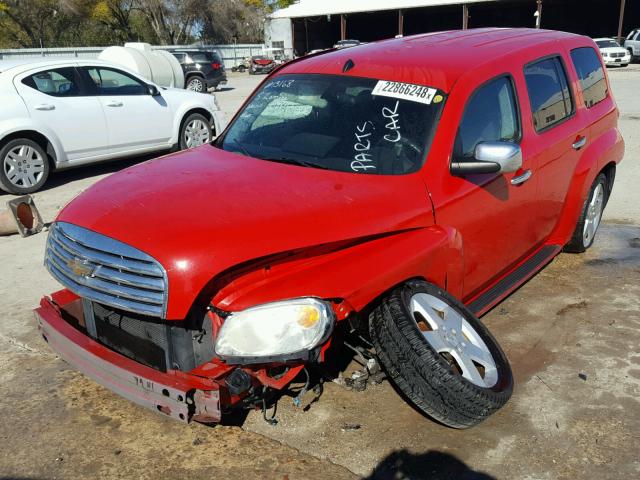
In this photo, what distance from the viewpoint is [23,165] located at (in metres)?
8.18

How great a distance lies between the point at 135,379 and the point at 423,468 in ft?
4.48

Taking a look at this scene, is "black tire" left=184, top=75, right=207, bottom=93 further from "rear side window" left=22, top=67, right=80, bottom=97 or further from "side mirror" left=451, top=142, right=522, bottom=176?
"side mirror" left=451, top=142, right=522, bottom=176

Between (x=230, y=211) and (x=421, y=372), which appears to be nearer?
(x=421, y=372)

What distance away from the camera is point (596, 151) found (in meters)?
5.09

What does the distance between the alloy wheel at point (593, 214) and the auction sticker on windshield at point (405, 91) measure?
235 centimetres

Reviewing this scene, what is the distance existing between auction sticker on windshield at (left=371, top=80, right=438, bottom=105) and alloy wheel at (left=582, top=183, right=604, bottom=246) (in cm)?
235

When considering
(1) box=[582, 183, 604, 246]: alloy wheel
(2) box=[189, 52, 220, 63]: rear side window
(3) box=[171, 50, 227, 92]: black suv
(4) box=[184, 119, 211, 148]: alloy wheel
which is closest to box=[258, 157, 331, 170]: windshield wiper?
(1) box=[582, 183, 604, 246]: alloy wheel

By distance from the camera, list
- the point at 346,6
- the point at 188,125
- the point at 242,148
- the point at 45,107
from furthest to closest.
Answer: the point at 346,6 < the point at 188,125 < the point at 45,107 < the point at 242,148

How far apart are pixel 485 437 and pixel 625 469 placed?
631 mm

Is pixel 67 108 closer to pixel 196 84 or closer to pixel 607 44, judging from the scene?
pixel 196 84

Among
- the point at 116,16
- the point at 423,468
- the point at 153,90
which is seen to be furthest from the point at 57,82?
the point at 116,16

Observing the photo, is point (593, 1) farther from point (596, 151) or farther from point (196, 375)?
point (196, 375)

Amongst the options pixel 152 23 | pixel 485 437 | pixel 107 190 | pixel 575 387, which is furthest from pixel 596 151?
pixel 152 23

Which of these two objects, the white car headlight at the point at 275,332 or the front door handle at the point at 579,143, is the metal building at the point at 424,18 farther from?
the white car headlight at the point at 275,332
